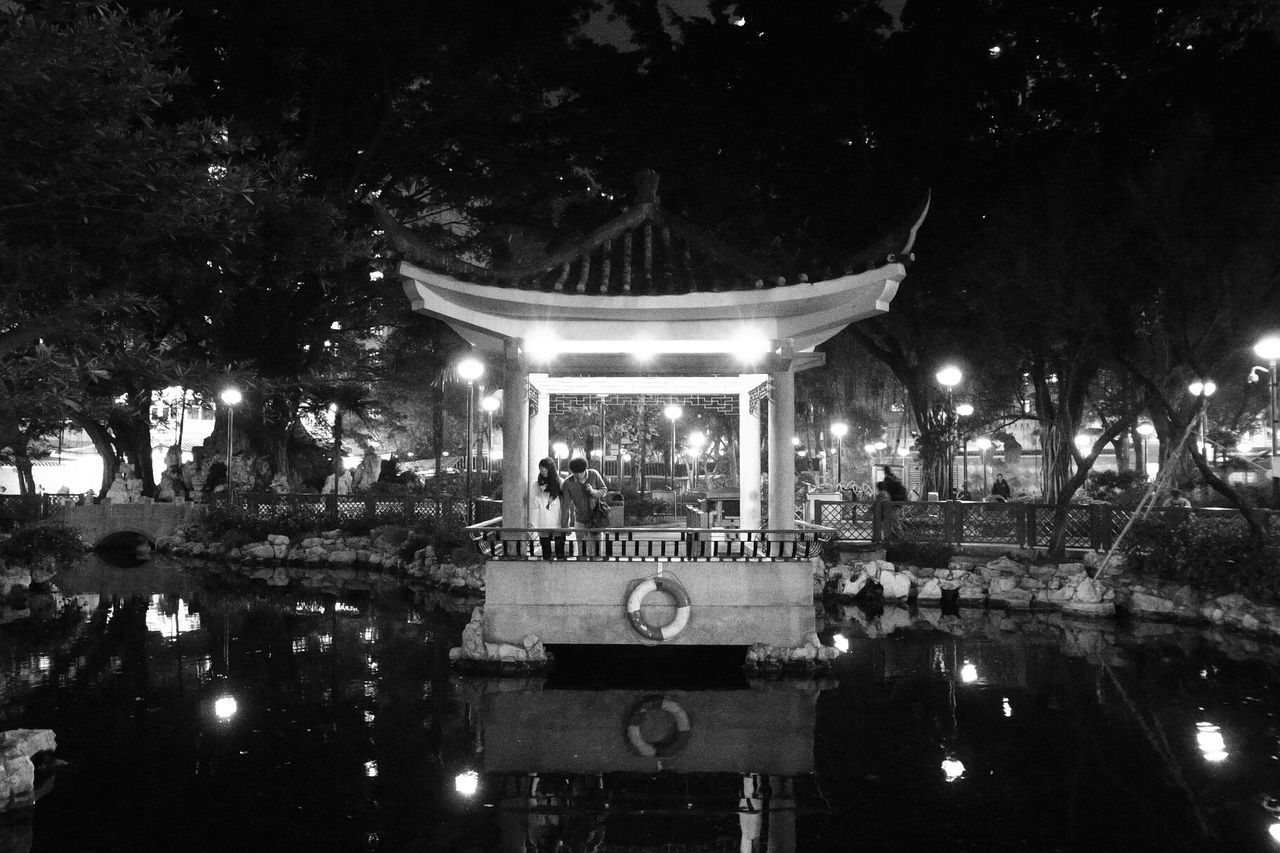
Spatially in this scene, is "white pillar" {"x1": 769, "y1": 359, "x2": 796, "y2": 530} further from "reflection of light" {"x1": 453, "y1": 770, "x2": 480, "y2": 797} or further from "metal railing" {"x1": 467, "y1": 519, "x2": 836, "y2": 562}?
"reflection of light" {"x1": 453, "y1": 770, "x2": 480, "y2": 797}

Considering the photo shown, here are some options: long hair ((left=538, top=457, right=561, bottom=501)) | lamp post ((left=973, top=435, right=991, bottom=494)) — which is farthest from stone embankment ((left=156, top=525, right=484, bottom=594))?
lamp post ((left=973, top=435, right=991, bottom=494))

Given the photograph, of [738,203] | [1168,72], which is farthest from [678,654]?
[1168,72]

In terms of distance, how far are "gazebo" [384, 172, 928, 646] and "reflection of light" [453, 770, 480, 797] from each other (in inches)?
122

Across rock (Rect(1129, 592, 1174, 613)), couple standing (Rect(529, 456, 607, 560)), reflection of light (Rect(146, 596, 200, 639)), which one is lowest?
reflection of light (Rect(146, 596, 200, 639))

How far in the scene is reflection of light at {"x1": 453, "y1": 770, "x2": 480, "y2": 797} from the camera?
7.07m

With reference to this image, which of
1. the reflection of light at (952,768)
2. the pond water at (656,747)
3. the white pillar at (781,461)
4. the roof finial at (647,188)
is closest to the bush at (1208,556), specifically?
the pond water at (656,747)

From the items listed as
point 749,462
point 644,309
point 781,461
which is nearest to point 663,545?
point 781,461

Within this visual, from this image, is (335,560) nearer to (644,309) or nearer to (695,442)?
(644,309)

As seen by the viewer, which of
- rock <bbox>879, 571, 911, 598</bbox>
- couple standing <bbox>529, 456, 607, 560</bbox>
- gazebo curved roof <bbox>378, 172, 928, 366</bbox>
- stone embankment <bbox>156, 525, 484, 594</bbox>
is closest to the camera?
gazebo curved roof <bbox>378, 172, 928, 366</bbox>

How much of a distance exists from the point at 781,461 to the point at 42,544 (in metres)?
16.0

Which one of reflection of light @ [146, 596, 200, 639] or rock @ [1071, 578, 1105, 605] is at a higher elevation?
rock @ [1071, 578, 1105, 605]

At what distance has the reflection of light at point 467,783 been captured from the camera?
23.2 feet

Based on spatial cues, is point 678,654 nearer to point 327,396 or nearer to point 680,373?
point 680,373

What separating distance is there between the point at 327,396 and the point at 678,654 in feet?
75.6
